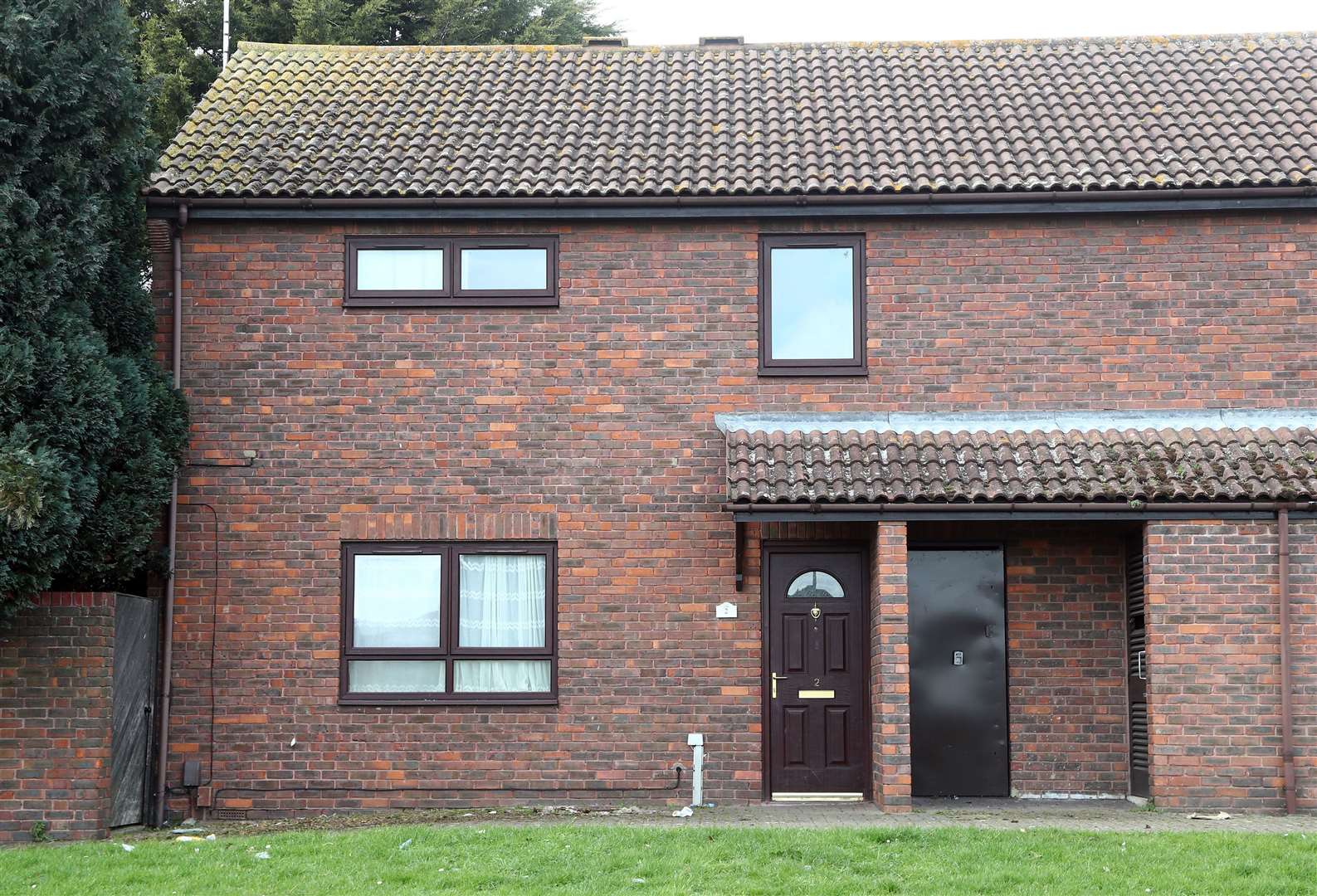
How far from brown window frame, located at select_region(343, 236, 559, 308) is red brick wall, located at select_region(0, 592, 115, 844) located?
12.1 ft

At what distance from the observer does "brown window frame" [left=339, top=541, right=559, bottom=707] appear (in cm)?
1377

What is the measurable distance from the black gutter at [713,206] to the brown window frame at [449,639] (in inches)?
120

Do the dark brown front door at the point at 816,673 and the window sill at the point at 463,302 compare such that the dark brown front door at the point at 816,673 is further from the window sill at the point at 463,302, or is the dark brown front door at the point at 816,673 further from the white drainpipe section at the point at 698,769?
the window sill at the point at 463,302

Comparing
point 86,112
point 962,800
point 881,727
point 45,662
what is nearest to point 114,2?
point 86,112

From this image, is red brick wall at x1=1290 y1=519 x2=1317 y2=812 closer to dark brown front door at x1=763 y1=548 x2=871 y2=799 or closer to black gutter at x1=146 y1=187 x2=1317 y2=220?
black gutter at x1=146 y1=187 x2=1317 y2=220

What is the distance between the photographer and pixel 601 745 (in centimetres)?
1368

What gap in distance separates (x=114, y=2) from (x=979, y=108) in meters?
8.36

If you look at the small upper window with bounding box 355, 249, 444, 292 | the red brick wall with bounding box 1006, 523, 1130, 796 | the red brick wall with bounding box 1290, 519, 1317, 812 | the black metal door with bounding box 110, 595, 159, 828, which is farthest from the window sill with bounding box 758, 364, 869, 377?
the black metal door with bounding box 110, 595, 159, 828

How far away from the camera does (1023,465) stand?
13141 millimetres

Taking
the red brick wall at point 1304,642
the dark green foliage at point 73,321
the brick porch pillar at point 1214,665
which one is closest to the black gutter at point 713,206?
the dark green foliage at point 73,321

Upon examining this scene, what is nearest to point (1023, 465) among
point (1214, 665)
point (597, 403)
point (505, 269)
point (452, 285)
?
point (1214, 665)

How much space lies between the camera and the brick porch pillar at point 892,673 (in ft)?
42.0

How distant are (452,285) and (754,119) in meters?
3.72

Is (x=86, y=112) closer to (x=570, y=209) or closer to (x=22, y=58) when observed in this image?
(x=22, y=58)
